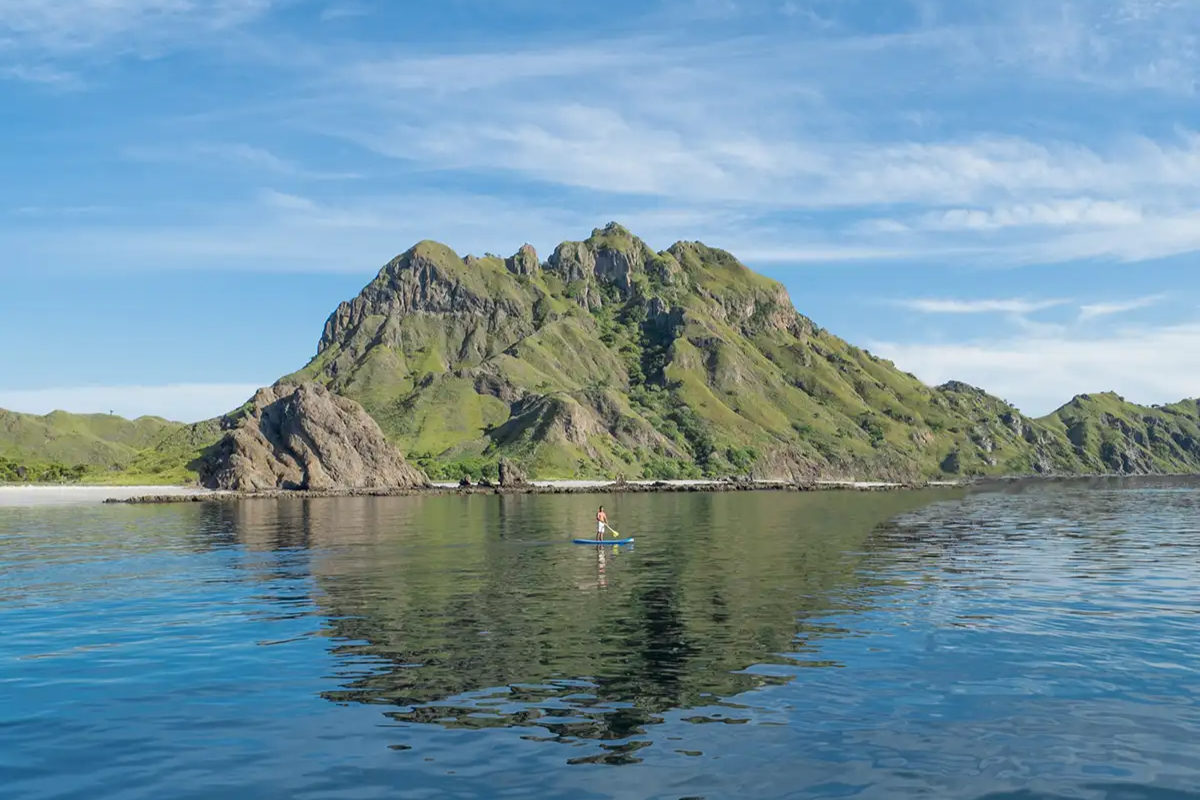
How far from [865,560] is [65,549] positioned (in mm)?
73104

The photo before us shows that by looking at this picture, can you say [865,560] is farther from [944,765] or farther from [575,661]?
[944,765]

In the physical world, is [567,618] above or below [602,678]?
below

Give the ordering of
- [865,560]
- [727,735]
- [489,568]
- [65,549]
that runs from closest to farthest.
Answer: [727,735], [489,568], [865,560], [65,549]

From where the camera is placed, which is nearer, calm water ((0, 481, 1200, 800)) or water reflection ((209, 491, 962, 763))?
calm water ((0, 481, 1200, 800))

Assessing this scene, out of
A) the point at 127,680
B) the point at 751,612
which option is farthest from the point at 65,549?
the point at 751,612

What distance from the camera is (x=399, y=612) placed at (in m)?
48.3

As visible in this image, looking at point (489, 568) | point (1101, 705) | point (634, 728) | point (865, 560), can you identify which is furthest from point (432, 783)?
point (865, 560)

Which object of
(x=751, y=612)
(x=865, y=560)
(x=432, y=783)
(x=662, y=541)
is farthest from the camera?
(x=662, y=541)

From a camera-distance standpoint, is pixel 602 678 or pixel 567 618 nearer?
pixel 602 678

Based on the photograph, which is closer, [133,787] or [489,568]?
[133,787]

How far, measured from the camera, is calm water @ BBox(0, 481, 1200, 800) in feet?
75.0

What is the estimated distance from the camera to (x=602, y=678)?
32812 millimetres

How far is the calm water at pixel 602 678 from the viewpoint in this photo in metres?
22.9

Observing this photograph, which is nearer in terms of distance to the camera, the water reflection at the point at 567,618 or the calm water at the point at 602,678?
the calm water at the point at 602,678
